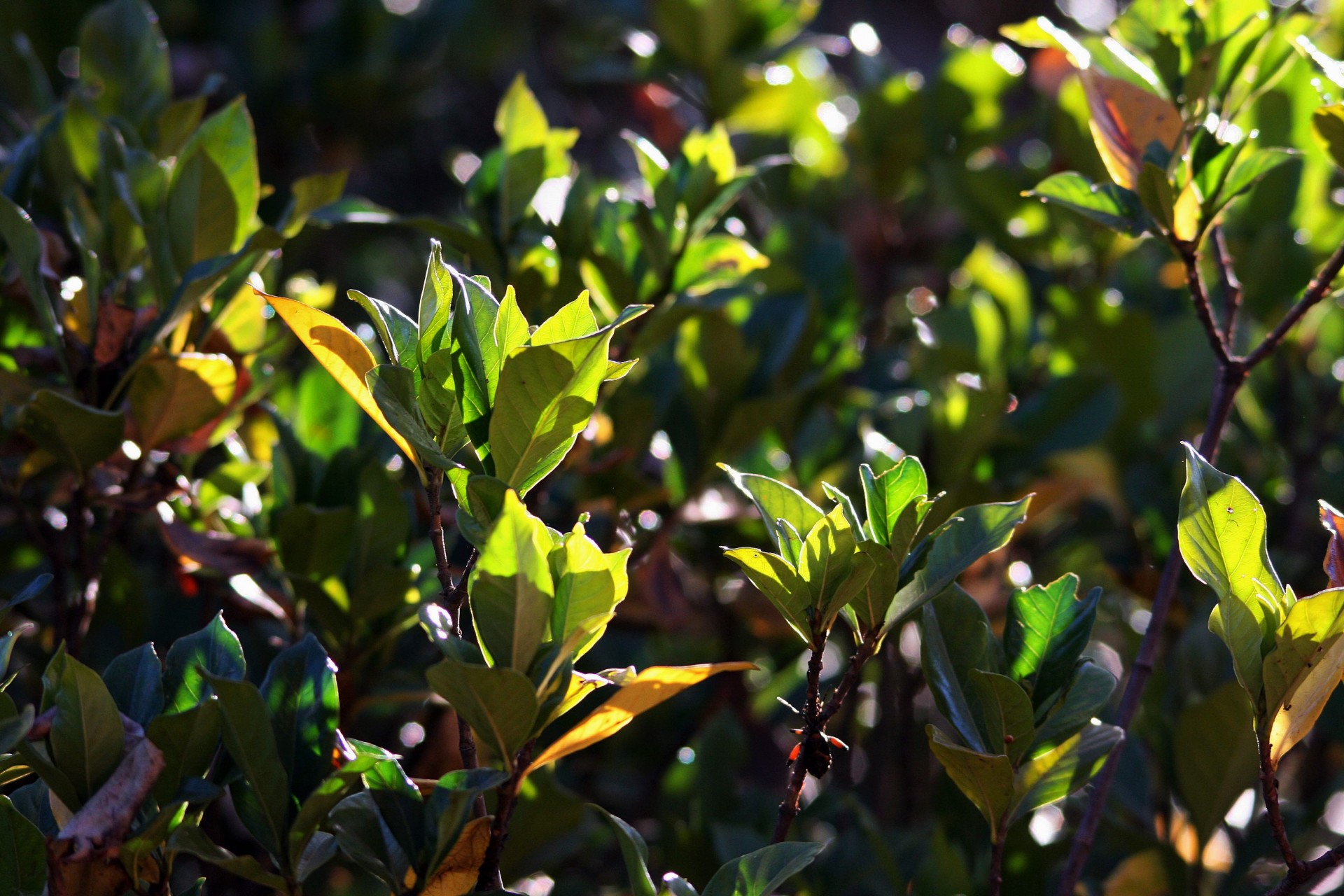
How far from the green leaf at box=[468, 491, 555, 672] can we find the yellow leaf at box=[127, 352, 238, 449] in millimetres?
561

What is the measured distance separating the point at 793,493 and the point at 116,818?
50 centimetres

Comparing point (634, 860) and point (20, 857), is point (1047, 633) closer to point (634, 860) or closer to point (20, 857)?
point (634, 860)

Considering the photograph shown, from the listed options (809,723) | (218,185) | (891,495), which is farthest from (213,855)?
(218,185)

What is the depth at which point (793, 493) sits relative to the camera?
0.88 meters

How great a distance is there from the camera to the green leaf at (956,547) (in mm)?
837

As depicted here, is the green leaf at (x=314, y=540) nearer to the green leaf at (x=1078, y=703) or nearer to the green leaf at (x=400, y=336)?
the green leaf at (x=400, y=336)

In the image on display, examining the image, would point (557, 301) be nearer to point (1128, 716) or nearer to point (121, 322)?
point (121, 322)

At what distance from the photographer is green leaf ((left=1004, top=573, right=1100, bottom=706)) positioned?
892 millimetres

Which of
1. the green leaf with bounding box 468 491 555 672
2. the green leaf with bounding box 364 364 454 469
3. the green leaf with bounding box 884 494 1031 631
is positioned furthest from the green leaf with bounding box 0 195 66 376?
the green leaf with bounding box 884 494 1031 631

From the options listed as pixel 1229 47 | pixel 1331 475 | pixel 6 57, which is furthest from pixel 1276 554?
pixel 6 57

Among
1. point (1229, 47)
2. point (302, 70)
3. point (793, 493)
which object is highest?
point (1229, 47)

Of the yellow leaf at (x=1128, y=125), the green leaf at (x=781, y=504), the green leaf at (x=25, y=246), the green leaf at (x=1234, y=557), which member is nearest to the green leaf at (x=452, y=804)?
the green leaf at (x=781, y=504)

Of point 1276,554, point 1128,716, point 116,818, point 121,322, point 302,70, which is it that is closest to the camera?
point 116,818

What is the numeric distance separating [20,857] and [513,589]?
1.47 feet
